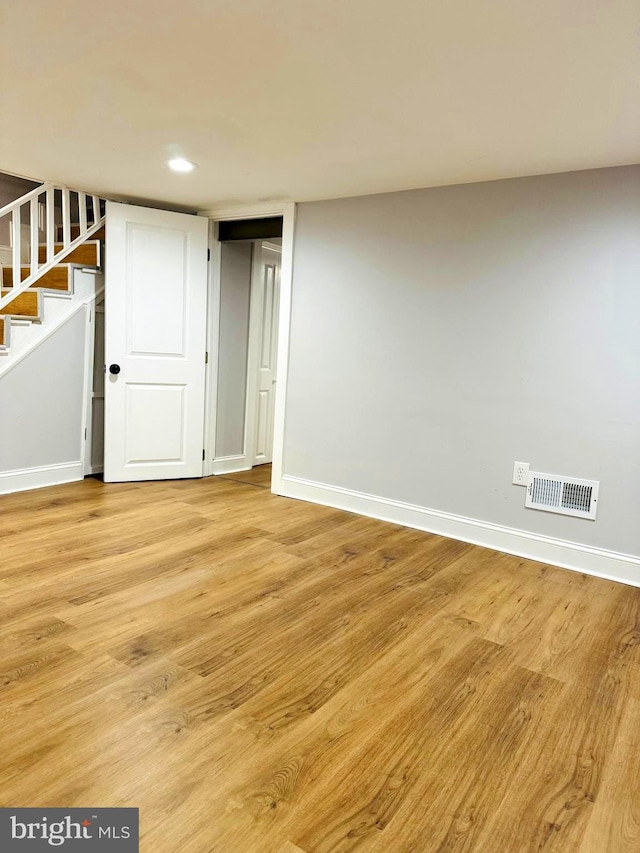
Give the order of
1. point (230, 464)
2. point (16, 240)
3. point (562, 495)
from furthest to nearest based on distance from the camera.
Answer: point (230, 464) → point (16, 240) → point (562, 495)

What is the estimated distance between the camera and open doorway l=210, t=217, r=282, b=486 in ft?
15.3

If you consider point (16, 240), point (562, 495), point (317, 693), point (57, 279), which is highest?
point (16, 240)

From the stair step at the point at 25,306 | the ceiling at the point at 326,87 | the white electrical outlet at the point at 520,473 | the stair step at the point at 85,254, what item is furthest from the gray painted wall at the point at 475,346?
the stair step at the point at 25,306

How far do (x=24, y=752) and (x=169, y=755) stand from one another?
39 centimetres

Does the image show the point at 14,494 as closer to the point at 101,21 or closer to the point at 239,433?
the point at 239,433

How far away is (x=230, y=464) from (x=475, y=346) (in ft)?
8.10

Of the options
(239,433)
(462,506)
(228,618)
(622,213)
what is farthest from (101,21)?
(239,433)

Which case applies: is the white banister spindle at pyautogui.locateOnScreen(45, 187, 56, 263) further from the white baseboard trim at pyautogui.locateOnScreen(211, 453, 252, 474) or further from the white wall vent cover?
the white wall vent cover

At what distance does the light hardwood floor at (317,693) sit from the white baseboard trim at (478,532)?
0.10m

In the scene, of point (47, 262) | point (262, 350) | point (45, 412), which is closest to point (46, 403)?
point (45, 412)

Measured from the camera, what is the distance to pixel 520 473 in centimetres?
328

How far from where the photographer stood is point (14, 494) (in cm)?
391

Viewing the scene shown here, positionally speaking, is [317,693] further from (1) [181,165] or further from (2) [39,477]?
(2) [39,477]

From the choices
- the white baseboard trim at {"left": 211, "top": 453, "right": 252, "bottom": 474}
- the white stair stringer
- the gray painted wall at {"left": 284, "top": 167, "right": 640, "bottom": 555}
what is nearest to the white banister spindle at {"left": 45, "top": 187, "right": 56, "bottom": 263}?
the white stair stringer
